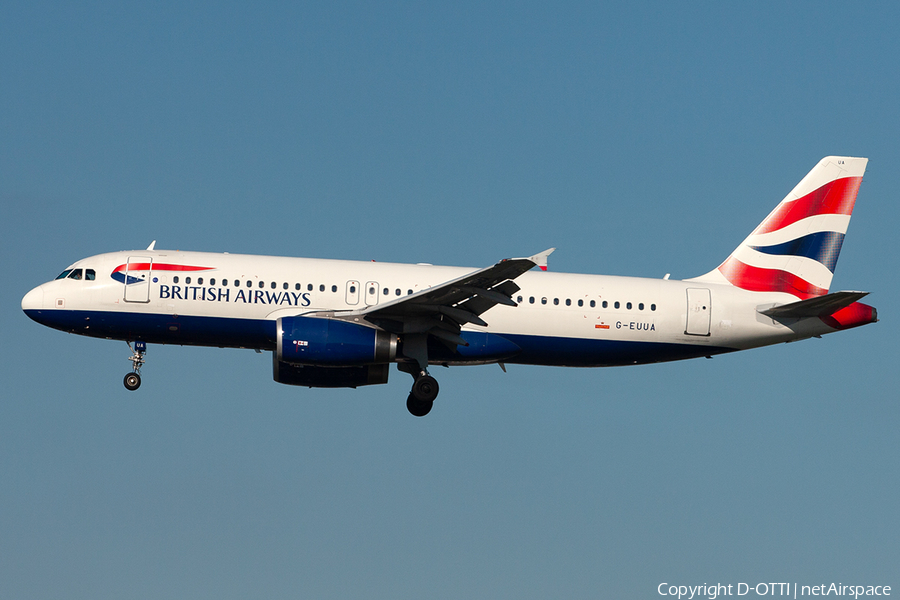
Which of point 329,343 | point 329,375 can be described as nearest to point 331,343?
point 329,343

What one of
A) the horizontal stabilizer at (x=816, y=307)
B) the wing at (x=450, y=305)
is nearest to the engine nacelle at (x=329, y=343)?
the wing at (x=450, y=305)

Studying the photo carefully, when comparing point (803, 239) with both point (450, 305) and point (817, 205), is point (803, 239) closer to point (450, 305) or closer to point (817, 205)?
point (817, 205)

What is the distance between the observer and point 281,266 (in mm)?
32562

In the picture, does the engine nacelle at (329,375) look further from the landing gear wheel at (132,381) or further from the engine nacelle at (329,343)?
the landing gear wheel at (132,381)

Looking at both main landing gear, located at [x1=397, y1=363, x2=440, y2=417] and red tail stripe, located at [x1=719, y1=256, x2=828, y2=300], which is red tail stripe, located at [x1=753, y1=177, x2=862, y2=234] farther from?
main landing gear, located at [x1=397, y1=363, x2=440, y2=417]

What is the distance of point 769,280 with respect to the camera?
35.3 m

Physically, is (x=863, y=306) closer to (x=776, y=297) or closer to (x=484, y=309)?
(x=776, y=297)

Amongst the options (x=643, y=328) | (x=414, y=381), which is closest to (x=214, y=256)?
(x=414, y=381)

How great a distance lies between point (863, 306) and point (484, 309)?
1130 centimetres

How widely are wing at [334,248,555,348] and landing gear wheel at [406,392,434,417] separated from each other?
2.29 meters

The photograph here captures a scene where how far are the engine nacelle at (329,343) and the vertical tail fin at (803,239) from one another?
35.7 ft

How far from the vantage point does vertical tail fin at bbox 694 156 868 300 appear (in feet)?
116

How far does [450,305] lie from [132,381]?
9670mm

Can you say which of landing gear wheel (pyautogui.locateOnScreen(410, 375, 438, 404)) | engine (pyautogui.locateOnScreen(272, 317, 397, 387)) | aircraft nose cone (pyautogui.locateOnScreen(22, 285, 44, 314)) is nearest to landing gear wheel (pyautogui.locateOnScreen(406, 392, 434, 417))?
landing gear wheel (pyautogui.locateOnScreen(410, 375, 438, 404))
